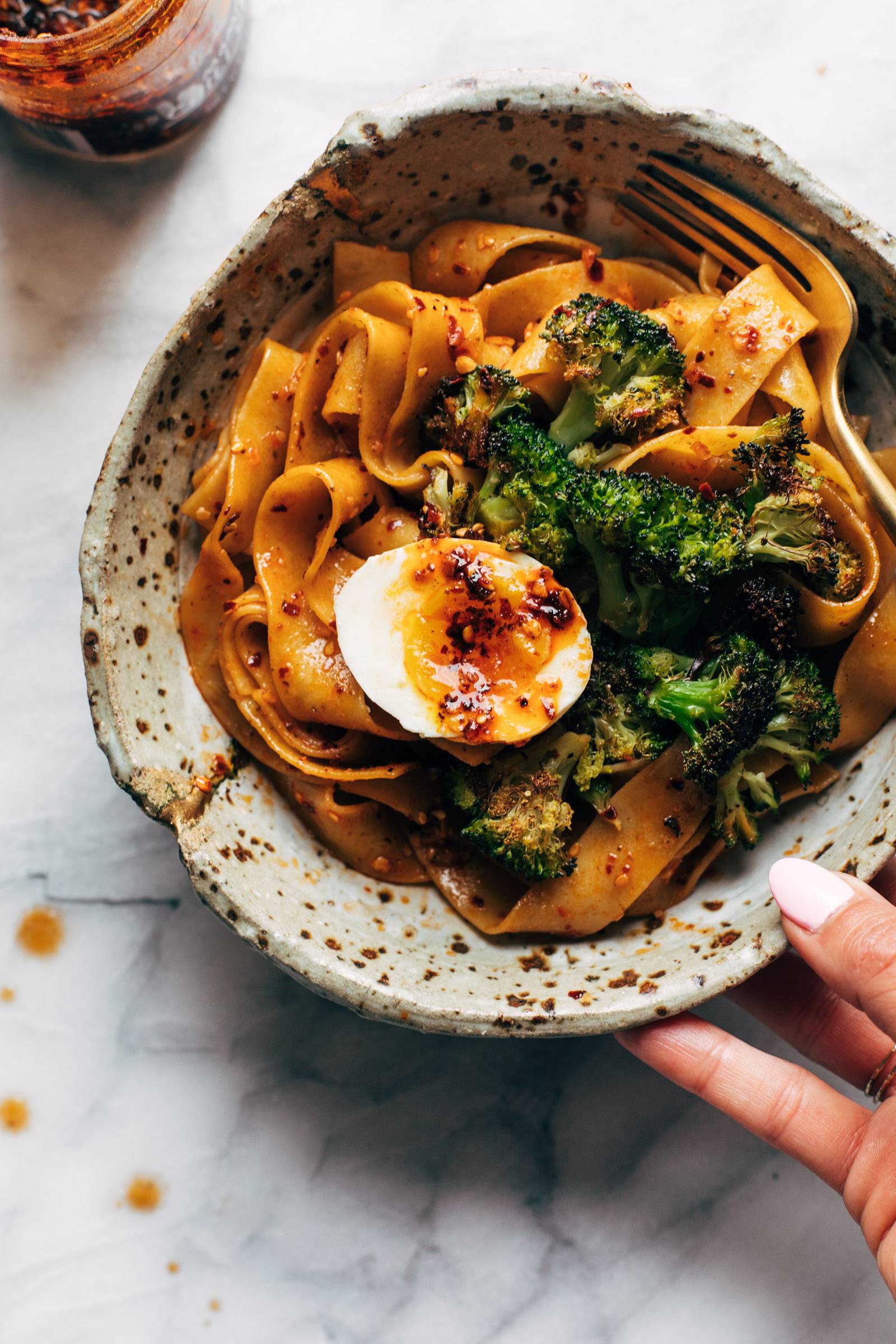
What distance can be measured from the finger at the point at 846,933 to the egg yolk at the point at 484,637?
2.62 ft

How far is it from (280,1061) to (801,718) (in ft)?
7.12

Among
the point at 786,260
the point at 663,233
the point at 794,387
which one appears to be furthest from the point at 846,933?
the point at 663,233

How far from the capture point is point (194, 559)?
118 inches

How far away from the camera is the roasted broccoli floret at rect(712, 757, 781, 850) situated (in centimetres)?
273

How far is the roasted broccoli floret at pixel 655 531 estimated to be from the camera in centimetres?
255

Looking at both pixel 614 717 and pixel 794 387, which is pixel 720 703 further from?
pixel 794 387

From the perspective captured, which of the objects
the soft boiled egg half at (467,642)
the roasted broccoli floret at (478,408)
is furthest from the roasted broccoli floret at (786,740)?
the roasted broccoli floret at (478,408)

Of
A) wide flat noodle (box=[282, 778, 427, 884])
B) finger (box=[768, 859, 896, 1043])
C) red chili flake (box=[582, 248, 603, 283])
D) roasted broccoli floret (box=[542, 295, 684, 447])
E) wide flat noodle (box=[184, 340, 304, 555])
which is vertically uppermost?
red chili flake (box=[582, 248, 603, 283])

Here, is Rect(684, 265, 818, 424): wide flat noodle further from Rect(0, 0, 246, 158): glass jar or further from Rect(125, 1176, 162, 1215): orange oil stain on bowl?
Rect(125, 1176, 162, 1215): orange oil stain on bowl

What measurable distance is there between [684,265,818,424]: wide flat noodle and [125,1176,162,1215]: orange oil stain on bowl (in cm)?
318

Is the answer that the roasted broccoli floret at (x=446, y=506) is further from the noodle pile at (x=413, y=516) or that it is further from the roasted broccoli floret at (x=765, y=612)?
the roasted broccoli floret at (x=765, y=612)

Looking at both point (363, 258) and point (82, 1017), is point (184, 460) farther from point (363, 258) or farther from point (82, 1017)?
point (82, 1017)

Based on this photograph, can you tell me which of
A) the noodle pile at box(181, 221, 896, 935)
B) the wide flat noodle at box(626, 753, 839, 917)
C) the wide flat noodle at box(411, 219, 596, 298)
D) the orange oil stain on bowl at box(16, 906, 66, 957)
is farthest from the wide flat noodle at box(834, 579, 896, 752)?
the orange oil stain on bowl at box(16, 906, 66, 957)

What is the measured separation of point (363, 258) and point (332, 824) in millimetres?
1707
